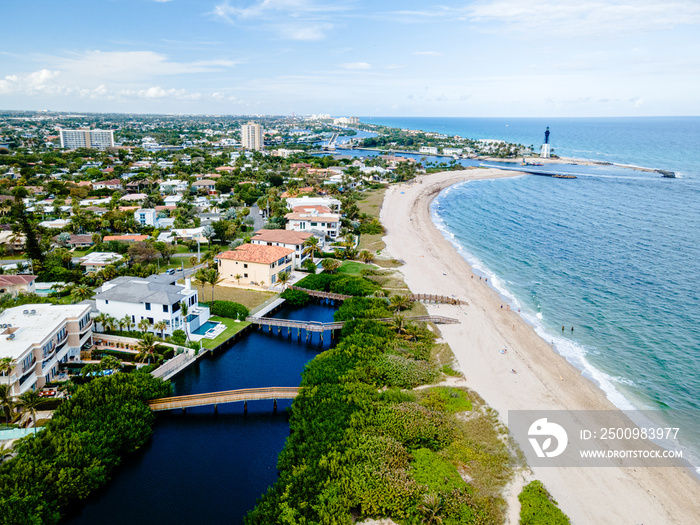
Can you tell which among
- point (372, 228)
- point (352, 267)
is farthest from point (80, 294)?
point (372, 228)

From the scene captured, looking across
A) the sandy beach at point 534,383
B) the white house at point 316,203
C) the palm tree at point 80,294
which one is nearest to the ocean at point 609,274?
the sandy beach at point 534,383

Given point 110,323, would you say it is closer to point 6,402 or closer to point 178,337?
point 178,337

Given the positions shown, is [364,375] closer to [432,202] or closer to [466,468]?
[466,468]

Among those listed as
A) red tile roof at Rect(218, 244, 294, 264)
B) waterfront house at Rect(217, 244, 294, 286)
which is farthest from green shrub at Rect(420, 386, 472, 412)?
red tile roof at Rect(218, 244, 294, 264)

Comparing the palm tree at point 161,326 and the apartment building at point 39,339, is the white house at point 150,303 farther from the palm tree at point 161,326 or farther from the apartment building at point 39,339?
the apartment building at point 39,339

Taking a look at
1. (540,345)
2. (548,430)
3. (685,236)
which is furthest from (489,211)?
(548,430)
